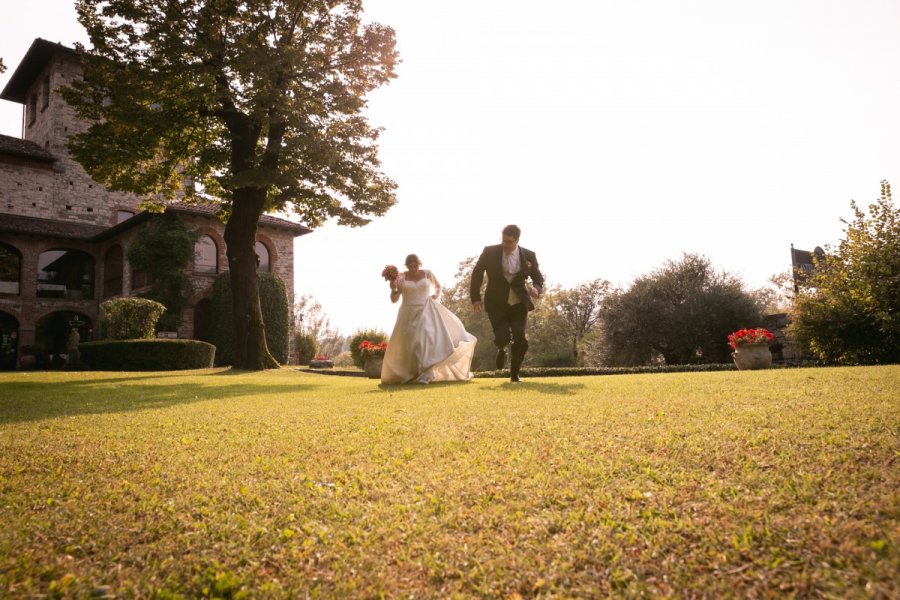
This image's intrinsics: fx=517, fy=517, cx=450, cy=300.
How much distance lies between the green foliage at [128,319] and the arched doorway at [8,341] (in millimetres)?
12188

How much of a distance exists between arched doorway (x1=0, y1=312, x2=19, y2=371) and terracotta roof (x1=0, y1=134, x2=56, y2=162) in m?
8.98

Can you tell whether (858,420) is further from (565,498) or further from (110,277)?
(110,277)

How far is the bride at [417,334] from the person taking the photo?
9.64m

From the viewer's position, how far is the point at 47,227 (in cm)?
2767

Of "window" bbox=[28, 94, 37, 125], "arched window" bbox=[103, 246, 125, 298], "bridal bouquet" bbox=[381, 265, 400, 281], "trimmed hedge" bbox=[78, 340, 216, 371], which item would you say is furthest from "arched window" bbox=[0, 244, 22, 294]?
"bridal bouquet" bbox=[381, 265, 400, 281]

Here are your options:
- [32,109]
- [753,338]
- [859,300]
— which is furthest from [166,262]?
[859,300]

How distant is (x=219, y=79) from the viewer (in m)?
15.0

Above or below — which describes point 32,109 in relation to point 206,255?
above

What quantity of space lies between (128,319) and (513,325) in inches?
715

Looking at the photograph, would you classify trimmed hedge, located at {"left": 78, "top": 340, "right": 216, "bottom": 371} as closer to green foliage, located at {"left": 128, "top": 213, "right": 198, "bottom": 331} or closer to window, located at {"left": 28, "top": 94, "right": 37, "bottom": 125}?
green foliage, located at {"left": 128, "top": 213, "right": 198, "bottom": 331}

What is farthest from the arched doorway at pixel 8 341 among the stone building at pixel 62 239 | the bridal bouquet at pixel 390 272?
the bridal bouquet at pixel 390 272

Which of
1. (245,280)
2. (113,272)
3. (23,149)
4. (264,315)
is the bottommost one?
(264,315)

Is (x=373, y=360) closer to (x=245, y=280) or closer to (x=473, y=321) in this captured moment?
(x=245, y=280)

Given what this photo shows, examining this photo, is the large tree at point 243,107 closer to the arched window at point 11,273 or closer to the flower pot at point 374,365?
the flower pot at point 374,365
